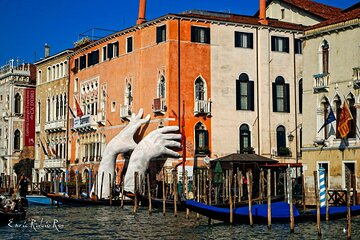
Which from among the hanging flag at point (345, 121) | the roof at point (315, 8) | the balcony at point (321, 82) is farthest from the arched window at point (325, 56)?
the roof at point (315, 8)

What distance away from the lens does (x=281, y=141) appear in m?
35.5

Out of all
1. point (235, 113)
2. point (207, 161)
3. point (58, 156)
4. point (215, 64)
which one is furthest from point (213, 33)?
point (58, 156)

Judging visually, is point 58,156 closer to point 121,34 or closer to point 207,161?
point 121,34

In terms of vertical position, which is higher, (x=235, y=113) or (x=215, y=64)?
(x=215, y=64)

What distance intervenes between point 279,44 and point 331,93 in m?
10.5

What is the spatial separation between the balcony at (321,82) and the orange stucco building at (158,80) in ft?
27.1

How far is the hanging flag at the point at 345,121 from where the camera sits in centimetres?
2419

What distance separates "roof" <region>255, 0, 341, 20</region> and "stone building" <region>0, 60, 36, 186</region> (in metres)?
19.7

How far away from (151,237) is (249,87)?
17.2 meters

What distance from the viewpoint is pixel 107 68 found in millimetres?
38562

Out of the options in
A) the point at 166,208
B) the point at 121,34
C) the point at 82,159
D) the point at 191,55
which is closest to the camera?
the point at 166,208

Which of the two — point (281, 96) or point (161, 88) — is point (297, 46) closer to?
point (281, 96)

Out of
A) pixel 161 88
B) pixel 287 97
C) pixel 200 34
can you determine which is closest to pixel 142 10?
pixel 200 34

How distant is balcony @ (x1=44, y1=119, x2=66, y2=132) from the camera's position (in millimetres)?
43750
